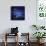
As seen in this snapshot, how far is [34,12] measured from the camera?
281 inches

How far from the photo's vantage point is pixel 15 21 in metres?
7.15

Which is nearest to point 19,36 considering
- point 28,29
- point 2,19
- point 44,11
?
point 28,29

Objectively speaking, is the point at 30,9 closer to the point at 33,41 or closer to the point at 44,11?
the point at 44,11

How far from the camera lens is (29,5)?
7.13 meters

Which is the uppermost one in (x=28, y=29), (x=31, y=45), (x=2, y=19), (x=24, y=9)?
(x=24, y=9)

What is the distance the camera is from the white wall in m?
7.08

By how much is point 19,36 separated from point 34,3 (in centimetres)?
162

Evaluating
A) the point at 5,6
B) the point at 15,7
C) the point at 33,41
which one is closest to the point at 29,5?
the point at 15,7

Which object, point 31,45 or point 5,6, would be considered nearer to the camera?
point 31,45

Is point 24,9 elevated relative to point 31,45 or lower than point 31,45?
elevated

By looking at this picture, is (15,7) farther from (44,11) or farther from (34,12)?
(44,11)

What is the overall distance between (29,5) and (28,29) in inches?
42.4

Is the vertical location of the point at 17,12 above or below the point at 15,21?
above

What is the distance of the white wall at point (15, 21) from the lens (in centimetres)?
708
